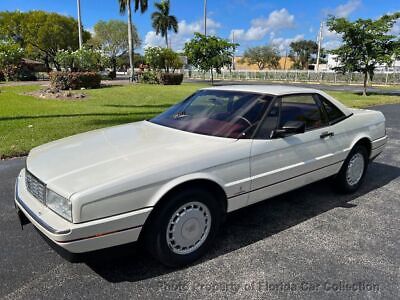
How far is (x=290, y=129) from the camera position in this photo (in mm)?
3375

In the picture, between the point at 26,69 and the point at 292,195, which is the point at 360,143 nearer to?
the point at 292,195

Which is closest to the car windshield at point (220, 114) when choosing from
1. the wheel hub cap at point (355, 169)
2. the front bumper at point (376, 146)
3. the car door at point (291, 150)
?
the car door at point (291, 150)

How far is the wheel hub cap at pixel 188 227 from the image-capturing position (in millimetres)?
2842

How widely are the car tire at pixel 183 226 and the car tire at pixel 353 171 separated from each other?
81.6 inches

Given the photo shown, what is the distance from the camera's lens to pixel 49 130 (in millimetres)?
8336

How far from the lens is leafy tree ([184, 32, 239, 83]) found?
3008 cm

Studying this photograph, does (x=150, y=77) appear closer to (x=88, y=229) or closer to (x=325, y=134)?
(x=325, y=134)

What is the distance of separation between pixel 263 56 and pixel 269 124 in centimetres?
9374

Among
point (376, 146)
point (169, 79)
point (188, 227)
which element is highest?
point (169, 79)

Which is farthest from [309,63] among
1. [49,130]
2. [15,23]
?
[49,130]

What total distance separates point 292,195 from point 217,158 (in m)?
1.96

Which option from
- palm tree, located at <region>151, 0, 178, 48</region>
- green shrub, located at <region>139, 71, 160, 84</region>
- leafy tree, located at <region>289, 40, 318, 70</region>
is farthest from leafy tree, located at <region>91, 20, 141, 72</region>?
leafy tree, located at <region>289, 40, 318, 70</region>

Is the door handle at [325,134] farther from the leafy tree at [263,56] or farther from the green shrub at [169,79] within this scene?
the leafy tree at [263,56]

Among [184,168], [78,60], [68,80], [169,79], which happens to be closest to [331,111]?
[184,168]
